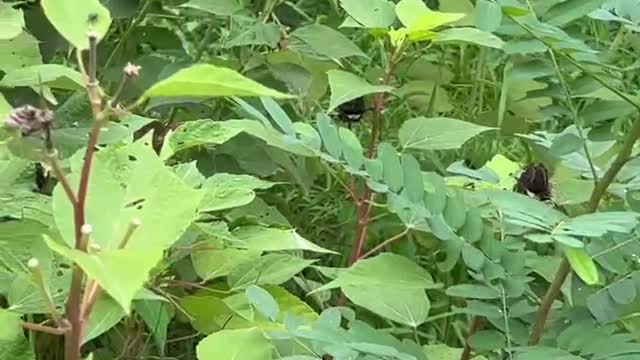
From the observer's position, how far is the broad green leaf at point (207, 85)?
2.20ft

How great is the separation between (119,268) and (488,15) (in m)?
0.52

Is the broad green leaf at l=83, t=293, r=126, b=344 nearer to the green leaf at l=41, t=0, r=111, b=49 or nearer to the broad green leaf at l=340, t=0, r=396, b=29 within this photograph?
the green leaf at l=41, t=0, r=111, b=49

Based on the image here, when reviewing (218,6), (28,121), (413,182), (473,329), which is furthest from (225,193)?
(218,6)

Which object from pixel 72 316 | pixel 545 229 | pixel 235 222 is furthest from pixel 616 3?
pixel 72 316

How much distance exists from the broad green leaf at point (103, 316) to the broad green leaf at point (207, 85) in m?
0.30

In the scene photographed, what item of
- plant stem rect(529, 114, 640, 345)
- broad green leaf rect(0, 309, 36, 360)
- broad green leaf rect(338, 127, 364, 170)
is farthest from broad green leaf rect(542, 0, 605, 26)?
broad green leaf rect(0, 309, 36, 360)

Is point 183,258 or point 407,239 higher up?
point 183,258

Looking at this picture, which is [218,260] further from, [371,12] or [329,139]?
[371,12]

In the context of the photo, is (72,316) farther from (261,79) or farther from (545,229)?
(261,79)

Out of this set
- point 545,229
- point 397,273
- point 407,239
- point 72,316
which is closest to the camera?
point 72,316

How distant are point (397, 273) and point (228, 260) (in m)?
0.15

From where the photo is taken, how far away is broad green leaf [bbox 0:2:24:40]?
1.11 m

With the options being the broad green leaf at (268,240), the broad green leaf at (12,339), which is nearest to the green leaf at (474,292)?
the broad green leaf at (268,240)

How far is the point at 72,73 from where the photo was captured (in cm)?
99
